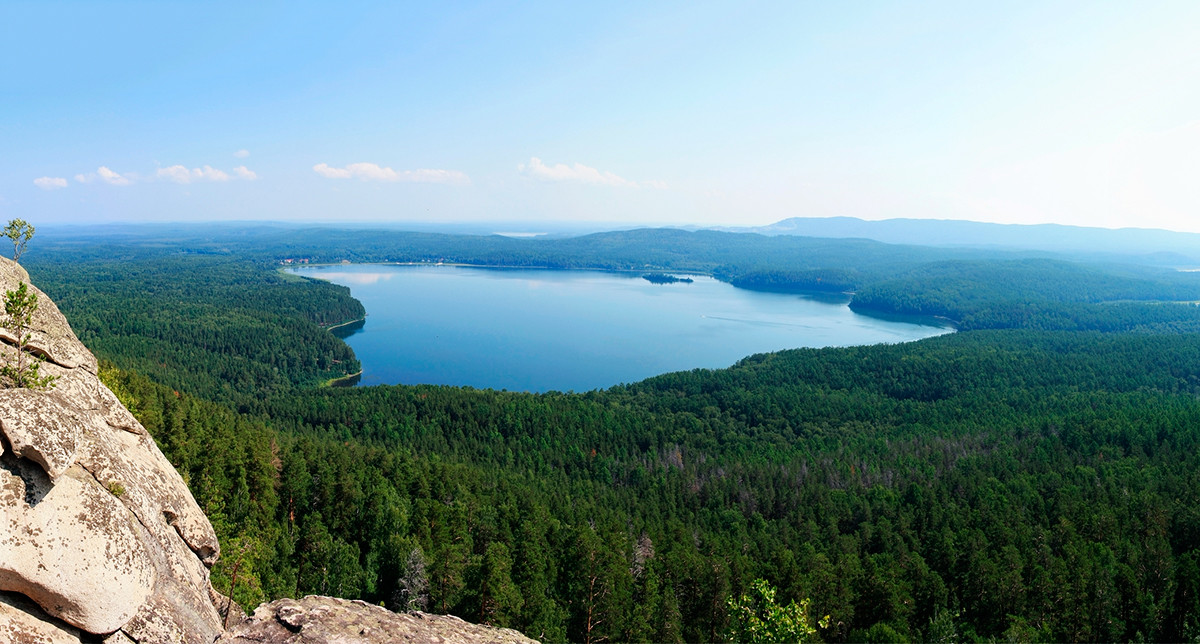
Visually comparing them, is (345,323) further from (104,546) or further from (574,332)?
(104,546)

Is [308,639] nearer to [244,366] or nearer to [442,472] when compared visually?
[442,472]

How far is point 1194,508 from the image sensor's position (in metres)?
30.9

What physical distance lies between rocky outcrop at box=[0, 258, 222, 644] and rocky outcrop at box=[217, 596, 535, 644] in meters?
0.53

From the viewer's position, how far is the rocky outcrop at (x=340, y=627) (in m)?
8.09

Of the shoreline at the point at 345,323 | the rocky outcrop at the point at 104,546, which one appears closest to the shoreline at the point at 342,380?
the shoreline at the point at 345,323

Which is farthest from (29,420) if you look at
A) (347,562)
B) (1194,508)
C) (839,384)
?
(839,384)

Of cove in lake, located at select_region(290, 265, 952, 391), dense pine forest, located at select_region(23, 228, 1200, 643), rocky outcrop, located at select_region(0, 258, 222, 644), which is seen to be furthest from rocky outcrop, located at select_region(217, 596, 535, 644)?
cove in lake, located at select_region(290, 265, 952, 391)

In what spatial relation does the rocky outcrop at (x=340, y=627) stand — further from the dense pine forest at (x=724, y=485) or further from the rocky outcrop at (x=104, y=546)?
the dense pine forest at (x=724, y=485)

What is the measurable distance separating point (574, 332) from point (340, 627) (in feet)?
333

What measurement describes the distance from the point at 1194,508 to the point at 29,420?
4330cm

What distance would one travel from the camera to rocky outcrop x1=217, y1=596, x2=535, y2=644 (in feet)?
26.6

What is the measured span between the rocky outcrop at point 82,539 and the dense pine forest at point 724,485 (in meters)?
2.20

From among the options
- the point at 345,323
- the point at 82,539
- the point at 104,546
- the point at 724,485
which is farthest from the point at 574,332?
the point at 82,539

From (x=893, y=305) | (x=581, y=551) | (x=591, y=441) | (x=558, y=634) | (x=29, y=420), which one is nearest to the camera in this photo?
(x=29, y=420)
